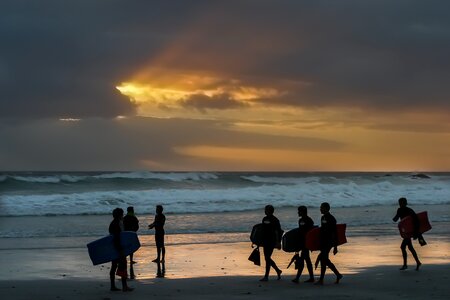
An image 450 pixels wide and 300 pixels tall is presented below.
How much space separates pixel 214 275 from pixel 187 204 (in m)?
26.6

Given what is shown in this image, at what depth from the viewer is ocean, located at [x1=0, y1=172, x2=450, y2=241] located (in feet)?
90.1

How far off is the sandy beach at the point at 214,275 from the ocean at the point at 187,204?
15.0ft

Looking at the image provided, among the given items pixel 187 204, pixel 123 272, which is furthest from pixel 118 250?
pixel 187 204

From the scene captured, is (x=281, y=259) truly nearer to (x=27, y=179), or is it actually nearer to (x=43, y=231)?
(x=43, y=231)

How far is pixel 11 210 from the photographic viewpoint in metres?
35.9

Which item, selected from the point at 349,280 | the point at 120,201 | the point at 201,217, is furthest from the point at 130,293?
the point at 120,201

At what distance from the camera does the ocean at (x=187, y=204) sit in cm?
2747

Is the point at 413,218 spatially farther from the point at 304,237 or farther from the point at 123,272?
the point at 123,272

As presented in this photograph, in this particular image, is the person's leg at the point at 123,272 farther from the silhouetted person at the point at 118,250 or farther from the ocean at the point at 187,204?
the ocean at the point at 187,204

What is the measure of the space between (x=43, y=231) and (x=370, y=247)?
39.6ft

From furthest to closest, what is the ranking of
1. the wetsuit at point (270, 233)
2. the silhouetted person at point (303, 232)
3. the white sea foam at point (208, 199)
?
1. the white sea foam at point (208, 199)
2. the wetsuit at point (270, 233)
3. the silhouetted person at point (303, 232)

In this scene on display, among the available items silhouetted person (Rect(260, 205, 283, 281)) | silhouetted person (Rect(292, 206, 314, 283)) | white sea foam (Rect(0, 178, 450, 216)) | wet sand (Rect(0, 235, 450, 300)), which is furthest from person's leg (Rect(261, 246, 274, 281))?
white sea foam (Rect(0, 178, 450, 216))

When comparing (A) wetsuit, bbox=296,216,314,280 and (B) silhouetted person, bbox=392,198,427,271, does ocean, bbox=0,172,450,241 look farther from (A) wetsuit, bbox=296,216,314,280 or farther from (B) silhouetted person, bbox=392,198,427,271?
(A) wetsuit, bbox=296,216,314,280

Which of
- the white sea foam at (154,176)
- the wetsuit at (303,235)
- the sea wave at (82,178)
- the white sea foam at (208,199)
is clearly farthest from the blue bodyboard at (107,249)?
the white sea foam at (154,176)
